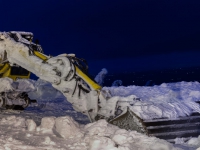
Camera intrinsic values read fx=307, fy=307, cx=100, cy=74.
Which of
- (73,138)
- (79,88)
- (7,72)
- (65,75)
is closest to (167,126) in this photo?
(73,138)

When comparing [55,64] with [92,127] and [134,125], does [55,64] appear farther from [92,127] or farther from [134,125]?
[134,125]

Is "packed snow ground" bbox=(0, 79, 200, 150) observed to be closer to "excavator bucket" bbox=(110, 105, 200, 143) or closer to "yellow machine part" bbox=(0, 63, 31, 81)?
"excavator bucket" bbox=(110, 105, 200, 143)

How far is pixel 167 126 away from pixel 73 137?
1408mm

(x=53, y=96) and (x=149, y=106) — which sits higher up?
(x=53, y=96)

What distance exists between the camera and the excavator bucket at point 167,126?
445 cm

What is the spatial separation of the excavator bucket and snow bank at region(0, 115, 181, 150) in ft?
0.52

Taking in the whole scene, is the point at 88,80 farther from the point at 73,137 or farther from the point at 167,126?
the point at 167,126

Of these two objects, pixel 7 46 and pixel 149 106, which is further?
pixel 7 46

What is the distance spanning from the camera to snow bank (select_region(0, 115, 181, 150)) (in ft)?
13.0

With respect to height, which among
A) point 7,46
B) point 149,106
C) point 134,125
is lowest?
point 134,125

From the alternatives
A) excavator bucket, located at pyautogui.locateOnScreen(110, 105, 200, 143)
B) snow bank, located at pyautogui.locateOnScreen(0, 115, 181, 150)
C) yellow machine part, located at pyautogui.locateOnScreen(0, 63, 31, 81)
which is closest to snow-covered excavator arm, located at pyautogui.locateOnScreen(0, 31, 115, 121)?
snow bank, located at pyautogui.locateOnScreen(0, 115, 181, 150)

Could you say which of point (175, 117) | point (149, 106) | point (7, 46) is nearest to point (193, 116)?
point (175, 117)

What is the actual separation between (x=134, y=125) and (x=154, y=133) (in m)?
0.33

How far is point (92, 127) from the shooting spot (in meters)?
4.78
